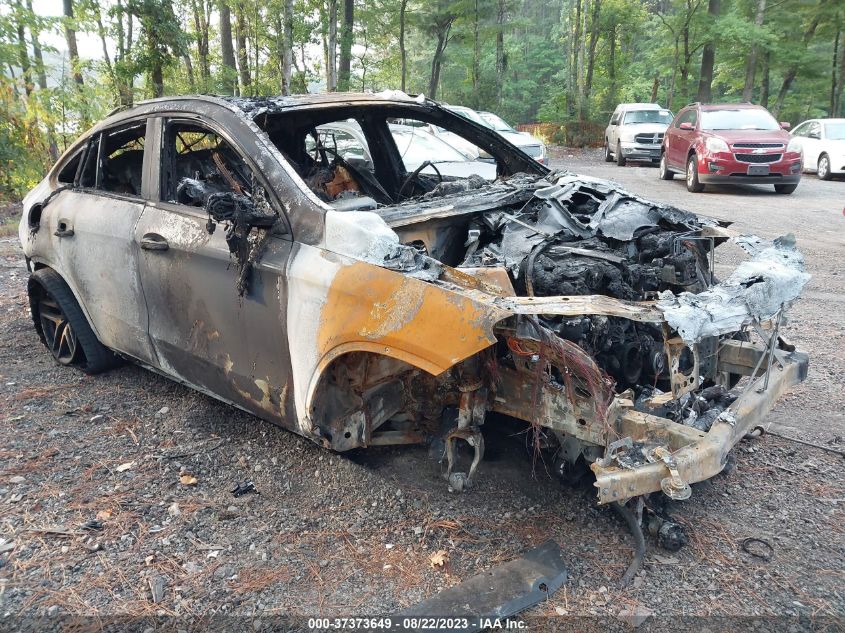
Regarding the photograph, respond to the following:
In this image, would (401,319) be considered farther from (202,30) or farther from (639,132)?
(202,30)

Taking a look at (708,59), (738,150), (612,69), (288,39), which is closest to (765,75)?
(708,59)

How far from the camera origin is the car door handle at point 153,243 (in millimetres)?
3373

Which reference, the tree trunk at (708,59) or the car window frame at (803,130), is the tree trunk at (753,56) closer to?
the tree trunk at (708,59)

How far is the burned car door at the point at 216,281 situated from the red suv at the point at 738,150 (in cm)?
1108

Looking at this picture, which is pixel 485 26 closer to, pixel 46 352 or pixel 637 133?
pixel 637 133

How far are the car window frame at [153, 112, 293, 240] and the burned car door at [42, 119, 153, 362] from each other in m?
0.15

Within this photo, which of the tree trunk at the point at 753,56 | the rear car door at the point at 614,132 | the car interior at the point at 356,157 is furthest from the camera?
the tree trunk at the point at 753,56

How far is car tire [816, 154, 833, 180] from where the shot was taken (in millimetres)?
15625

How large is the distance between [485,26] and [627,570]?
2938 centimetres

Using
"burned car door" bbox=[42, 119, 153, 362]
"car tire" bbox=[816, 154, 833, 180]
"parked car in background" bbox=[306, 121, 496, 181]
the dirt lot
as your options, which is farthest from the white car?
"burned car door" bbox=[42, 119, 153, 362]

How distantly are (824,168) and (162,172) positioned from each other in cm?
1685

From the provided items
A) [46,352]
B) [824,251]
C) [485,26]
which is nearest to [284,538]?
[46,352]

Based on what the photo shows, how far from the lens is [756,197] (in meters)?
12.6

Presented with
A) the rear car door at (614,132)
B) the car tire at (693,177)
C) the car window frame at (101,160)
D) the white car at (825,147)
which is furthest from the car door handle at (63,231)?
the rear car door at (614,132)
